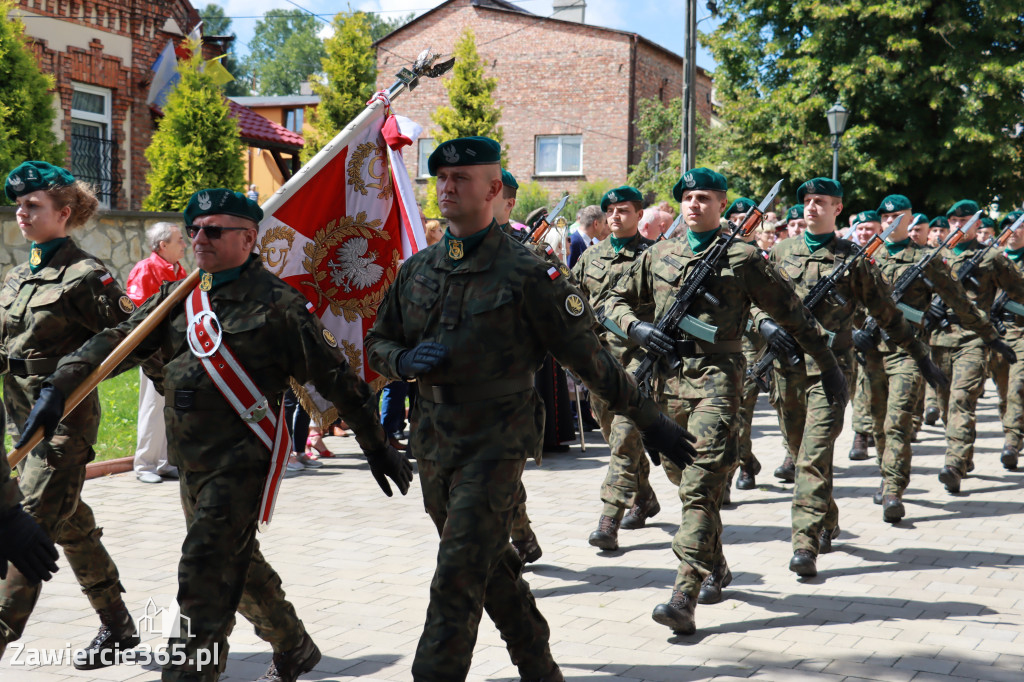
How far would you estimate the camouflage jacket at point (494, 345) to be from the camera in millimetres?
3963

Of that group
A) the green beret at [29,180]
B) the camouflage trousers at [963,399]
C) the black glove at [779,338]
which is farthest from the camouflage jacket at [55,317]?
the camouflage trousers at [963,399]

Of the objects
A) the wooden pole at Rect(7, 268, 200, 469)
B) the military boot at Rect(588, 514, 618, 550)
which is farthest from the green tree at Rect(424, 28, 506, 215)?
the wooden pole at Rect(7, 268, 200, 469)

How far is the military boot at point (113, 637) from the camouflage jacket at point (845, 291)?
13.4 ft

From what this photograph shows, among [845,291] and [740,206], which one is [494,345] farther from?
[740,206]

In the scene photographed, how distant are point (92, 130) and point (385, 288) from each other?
1566 cm

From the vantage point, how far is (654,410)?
4207mm

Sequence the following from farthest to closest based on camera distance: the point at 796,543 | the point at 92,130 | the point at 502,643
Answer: the point at 92,130 → the point at 796,543 → the point at 502,643

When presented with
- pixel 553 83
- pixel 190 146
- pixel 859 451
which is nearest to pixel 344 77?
pixel 553 83

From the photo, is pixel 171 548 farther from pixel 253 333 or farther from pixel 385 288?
pixel 253 333

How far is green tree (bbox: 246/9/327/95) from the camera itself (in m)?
81.0

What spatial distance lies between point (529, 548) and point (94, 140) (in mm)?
15178

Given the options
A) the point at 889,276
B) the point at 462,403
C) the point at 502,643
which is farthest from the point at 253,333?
the point at 889,276

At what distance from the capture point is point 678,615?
5301mm

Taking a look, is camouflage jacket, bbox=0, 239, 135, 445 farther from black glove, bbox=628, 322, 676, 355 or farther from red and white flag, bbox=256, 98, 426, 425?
black glove, bbox=628, 322, 676, 355
